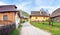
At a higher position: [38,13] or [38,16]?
[38,13]

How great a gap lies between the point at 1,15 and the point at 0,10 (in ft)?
2.76

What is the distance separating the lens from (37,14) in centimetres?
7050

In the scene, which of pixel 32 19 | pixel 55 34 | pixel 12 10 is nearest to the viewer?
pixel 55 34

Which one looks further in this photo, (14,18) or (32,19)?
(32,19)

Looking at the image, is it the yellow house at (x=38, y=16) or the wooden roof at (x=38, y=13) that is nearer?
the yellow house at (x=38, y=16)

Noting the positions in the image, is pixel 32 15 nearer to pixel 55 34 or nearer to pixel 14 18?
pixel 14 18

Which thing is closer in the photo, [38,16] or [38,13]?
[38,16]

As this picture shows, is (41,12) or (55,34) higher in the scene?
(41,12)

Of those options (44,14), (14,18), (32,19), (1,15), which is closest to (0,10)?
(1,15)

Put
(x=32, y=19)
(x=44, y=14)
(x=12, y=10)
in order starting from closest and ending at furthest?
(x=12, y=10) → (x=32, y=19) → (x=44, y=14)

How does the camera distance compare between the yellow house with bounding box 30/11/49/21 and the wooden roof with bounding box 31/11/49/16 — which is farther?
the wooden roof with bounding box 31/11/49/16

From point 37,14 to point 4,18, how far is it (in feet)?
143

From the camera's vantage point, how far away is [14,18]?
27297 millimetres

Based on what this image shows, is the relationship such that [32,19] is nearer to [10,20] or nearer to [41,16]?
[41,16]
